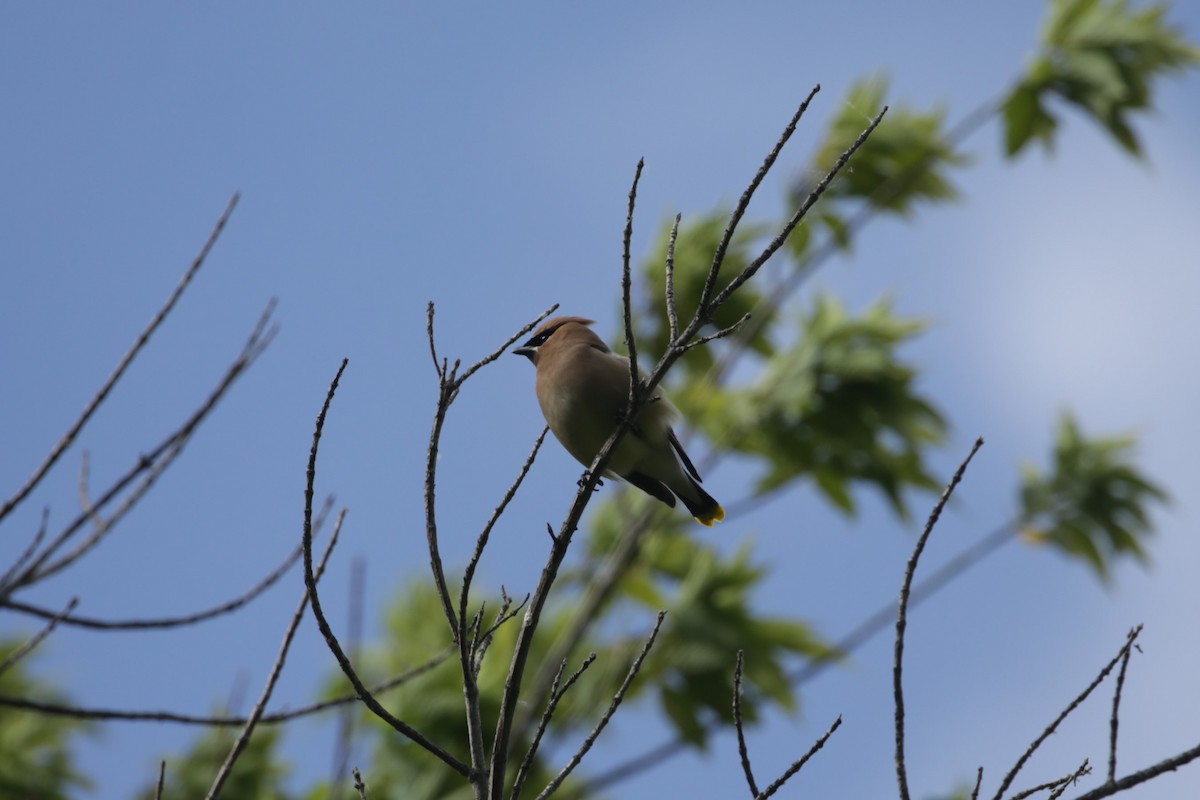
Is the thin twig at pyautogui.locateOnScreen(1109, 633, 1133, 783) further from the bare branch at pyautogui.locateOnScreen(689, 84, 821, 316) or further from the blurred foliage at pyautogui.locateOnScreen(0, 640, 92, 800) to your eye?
the blurred foliage at pyautogui.locateOnScreen(0, 640, 92, 800)

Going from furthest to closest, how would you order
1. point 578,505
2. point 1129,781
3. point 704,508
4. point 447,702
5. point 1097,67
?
1. point 1097,67
2. point 447,702
3. point 704,508
4. point 578,505
5. point 1129,781

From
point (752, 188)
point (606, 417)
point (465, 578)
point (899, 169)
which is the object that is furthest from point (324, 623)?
point (899, 169)

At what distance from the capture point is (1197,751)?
210 centimetres

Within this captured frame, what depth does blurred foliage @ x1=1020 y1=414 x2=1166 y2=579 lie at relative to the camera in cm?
1112

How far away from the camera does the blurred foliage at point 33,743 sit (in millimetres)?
8555

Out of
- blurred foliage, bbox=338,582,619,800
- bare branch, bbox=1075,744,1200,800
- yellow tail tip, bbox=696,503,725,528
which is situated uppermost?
blurred foliage, bbox=338,582,619,800

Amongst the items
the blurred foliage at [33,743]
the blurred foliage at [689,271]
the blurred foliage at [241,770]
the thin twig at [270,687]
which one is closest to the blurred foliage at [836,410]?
the blurred foliage at [689,271]

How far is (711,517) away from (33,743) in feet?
19.6

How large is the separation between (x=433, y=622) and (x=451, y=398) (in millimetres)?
8252

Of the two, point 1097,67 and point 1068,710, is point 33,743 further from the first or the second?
point 1097,67

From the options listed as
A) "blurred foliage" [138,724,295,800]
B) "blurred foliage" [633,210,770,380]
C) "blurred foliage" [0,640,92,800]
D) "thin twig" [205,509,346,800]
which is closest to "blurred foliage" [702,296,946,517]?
"blurred foliage" [633,210,770,380]

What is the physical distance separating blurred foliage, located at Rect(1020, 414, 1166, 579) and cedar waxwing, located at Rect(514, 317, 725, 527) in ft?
22.6

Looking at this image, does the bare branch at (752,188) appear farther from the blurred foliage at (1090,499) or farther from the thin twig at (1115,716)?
the blurred foliage at (1090,499)

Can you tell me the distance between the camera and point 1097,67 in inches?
436
